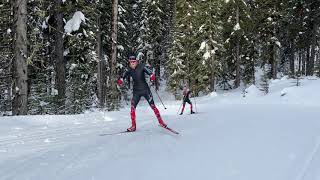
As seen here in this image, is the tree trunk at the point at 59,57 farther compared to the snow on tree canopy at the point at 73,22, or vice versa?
the snow on tree canopy at the point at 73,22

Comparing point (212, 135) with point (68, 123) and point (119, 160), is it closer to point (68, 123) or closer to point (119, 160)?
point (119, 160)

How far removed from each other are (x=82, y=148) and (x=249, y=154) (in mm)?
3628

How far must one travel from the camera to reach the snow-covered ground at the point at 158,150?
684 centimetres

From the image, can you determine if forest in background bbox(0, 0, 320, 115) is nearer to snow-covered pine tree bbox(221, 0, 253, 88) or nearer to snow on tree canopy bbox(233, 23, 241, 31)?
snow-covered pine tree bbox(221, 0, 253, 88)

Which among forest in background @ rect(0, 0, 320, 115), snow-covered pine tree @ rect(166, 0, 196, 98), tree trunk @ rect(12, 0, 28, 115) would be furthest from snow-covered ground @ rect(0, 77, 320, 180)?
snow-covered pine tree @ rect(166, 0, 196, 98)

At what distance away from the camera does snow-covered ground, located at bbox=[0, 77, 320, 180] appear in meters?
6.84

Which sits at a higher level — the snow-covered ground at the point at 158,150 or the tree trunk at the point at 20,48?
the tree trunk at the point at 20,48

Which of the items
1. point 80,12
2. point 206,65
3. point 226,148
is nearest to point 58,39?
point 80,12

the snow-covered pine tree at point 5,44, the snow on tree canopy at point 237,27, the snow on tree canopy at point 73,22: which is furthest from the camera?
the snow on tree canopy at point 237,27

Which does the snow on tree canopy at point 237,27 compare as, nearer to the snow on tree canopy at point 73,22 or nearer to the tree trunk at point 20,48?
the snow on tree canopy at point 73,22

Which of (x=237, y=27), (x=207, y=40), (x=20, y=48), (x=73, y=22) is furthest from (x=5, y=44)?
(x=237, y=27)

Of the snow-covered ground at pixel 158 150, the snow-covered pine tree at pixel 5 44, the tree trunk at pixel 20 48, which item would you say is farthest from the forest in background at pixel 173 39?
the snow-covered ground at pixel 158 150

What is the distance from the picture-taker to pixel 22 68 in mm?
14219

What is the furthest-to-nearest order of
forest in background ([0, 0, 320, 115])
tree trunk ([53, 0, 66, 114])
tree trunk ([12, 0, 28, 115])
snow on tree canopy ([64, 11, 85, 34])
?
forest in background ([0, 0, 320, 115])
snow on tree canopy ([64, 11, 85, 34])
tree trunk ([53, 0, 66, 114])
tree trunk ([12, 0, 28, 115])
